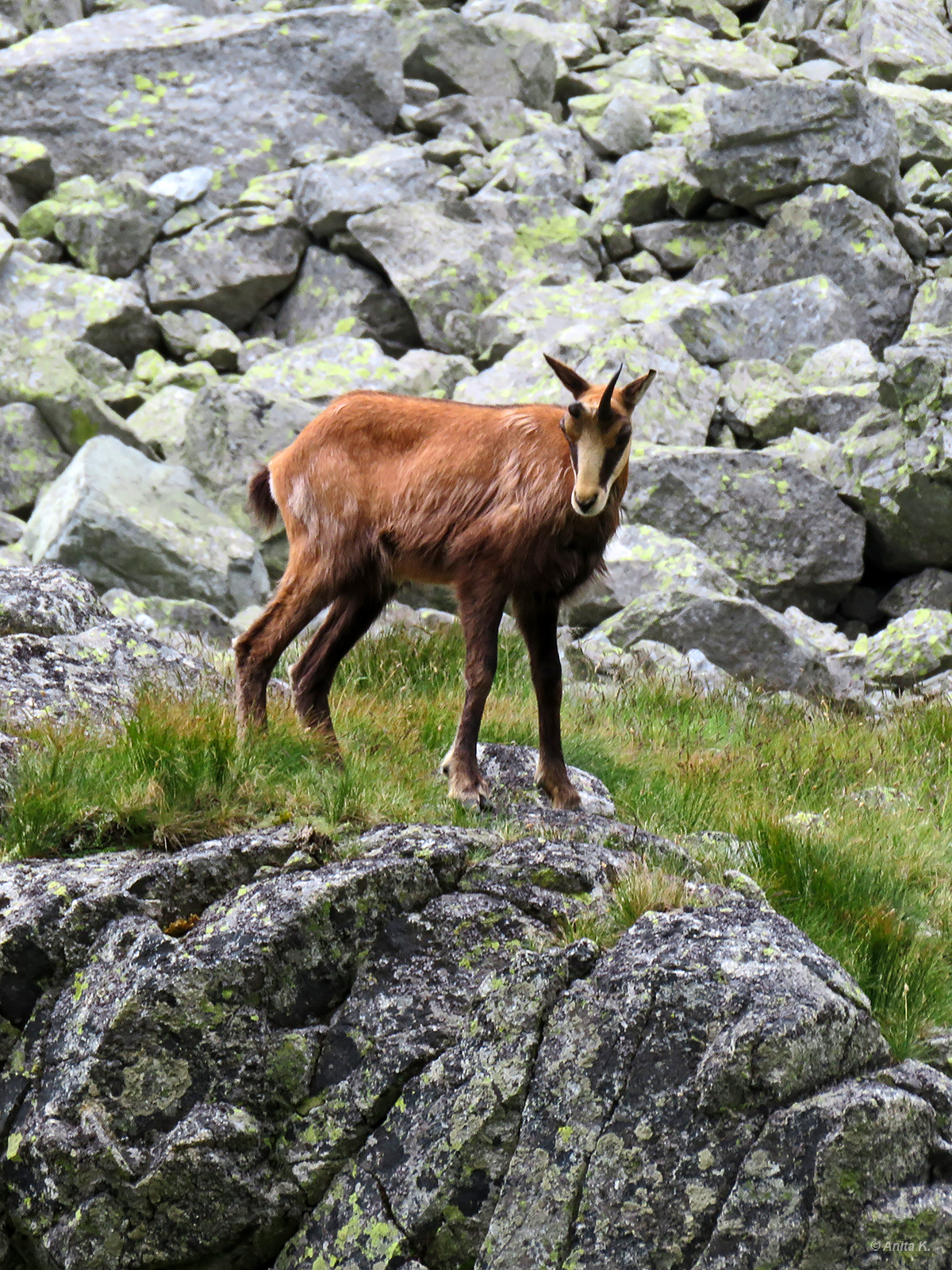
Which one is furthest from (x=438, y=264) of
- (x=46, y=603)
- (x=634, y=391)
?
(x=634, y=391)

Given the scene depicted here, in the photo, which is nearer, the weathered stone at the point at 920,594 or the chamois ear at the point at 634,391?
the chamois ear at the point at 634,391

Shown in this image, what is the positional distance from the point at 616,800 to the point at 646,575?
6236 millimetres

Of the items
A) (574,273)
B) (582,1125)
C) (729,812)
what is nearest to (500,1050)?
(582,1125)

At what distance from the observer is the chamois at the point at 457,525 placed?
6148 millimetres

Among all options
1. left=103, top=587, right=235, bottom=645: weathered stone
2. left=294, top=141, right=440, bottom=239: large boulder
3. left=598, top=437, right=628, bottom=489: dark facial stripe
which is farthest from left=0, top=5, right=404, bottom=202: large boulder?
left=598, top=437, right=628, bottom=489: dark facial stripe

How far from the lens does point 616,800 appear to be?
6.75 meters

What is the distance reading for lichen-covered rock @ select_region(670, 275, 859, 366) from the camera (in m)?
17.8

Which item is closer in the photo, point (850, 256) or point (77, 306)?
point (77, 306)

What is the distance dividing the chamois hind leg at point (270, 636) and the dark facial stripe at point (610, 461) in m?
1.74

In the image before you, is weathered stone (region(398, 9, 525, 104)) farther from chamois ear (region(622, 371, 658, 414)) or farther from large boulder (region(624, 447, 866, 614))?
chamois ear (region(622, 371, 658, 414))

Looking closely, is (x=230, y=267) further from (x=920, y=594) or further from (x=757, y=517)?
(x=920, y=594)

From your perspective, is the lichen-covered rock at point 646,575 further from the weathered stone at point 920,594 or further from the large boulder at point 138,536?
the large boulder at point 138,536

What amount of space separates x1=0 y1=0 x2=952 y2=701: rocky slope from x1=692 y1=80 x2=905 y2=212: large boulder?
0.17ft

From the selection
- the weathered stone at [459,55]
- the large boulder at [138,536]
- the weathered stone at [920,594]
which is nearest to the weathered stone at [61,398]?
the large boulder at [138,536]
